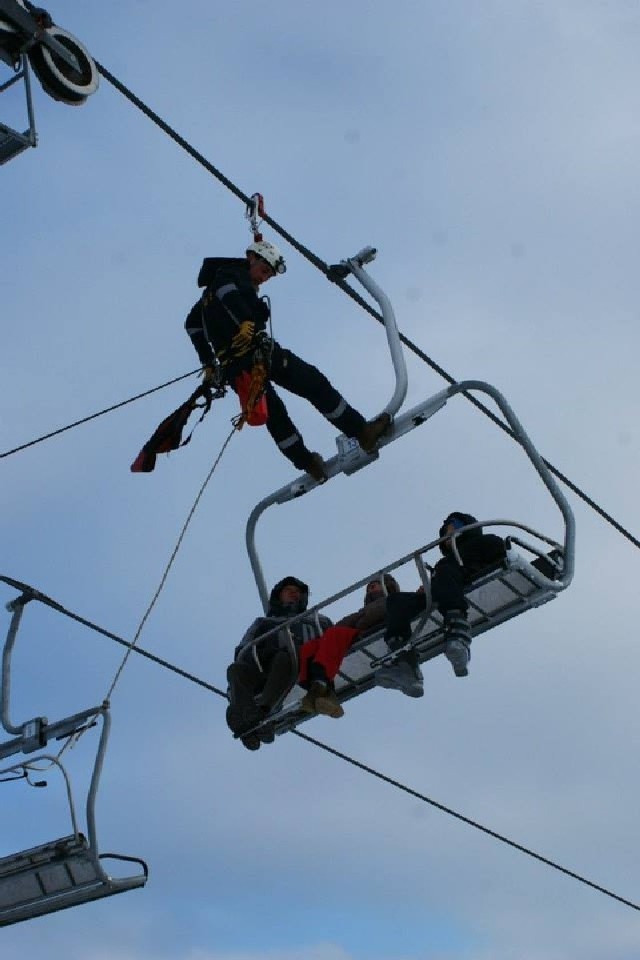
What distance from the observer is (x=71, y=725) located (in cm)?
1073

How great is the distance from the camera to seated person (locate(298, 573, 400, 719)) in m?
11.0

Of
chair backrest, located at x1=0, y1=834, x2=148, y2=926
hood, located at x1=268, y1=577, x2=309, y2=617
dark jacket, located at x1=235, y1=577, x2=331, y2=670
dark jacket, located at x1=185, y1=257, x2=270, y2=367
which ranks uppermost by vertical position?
dark jacket, located at x1=185, y1=257, x2=270, y2=367

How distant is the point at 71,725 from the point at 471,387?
3.18 metres

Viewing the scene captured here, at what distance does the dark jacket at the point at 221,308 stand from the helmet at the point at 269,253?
128 millimetres

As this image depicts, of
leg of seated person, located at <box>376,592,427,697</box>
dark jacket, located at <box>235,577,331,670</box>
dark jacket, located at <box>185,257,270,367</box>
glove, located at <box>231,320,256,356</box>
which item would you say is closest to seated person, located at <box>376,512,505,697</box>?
leg of seated person, located at <box>376,592,427,697</box>

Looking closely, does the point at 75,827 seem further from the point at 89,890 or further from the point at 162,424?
the point at 162,424

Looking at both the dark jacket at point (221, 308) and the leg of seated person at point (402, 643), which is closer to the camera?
the leg of seated person at point (402, 643)

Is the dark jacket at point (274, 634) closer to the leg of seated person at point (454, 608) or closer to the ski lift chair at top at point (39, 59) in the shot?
the leg of seated person at point (454, 608)

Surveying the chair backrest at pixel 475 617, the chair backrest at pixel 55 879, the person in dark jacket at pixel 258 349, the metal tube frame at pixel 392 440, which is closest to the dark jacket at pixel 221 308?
the person in dark jacket at pixel 258 349

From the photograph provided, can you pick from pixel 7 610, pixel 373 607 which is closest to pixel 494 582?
pixel 373 607

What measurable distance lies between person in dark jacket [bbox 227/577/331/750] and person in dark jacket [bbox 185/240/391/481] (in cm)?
102

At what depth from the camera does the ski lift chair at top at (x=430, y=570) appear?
10531 millimetres

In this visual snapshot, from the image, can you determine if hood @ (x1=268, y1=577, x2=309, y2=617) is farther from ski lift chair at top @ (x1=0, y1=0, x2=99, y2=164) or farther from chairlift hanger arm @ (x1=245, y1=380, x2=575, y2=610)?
ski lift chair at top @ (x1=0, y1=0, x2=99, y2=164)


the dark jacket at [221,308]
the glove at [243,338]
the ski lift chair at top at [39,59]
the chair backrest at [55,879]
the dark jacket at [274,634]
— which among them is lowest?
the chair backrest at [55,879]
